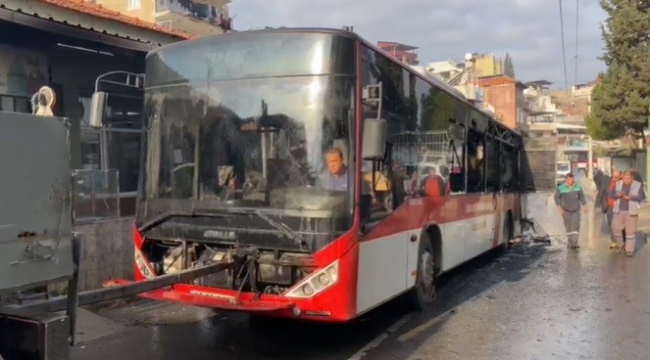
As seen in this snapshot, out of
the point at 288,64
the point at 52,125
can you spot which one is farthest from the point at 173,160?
the point at 52,125

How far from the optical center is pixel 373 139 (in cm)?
561

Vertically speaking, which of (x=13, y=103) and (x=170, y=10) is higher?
(x=170, y=10)

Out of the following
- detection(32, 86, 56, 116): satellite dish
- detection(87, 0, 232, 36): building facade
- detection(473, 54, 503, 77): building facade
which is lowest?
detection(32, 86, 56, 116): satellite dish

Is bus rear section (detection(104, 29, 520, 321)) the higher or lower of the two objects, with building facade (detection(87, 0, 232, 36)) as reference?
lower

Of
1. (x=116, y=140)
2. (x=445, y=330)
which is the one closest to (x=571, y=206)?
(x=445, y=330)

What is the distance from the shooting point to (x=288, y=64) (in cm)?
586

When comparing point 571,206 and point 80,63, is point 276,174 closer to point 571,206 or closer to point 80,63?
point 80,63

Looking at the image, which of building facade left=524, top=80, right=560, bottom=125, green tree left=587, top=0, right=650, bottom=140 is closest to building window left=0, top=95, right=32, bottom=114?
green tree left=587, top=0, right=650, bottom=140

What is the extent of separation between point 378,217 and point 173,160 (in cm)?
214

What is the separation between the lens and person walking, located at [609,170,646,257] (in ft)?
42.9

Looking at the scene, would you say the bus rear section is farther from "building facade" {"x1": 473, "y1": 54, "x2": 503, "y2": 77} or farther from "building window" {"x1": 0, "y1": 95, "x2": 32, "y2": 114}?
"building facade" {"x1": 473, "y1": 54, "x2": 503, "y2": 77}

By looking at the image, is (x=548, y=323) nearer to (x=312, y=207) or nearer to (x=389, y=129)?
(x=389, y=129)

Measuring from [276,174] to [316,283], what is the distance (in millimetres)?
1070

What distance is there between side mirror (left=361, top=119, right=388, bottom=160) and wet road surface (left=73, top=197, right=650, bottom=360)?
2.01 metres
